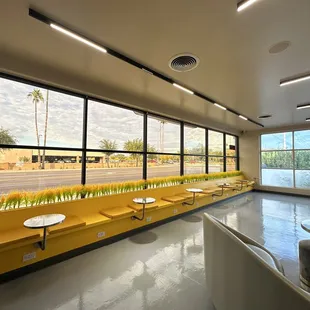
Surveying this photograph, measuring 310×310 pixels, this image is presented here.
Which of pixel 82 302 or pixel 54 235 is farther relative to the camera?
pixel 54 235

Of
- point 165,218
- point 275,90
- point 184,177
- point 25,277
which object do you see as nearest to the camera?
point 25,277

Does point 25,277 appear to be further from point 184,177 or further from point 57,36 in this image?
point 184,177

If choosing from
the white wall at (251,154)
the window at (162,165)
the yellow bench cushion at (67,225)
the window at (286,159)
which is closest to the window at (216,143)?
the white wall at (251,154)

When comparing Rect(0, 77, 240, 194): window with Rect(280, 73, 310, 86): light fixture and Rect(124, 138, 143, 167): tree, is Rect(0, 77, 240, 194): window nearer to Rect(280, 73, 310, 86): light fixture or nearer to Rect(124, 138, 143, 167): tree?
Rect(124, 138, 143, 167): tree

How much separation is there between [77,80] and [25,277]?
10.3ft

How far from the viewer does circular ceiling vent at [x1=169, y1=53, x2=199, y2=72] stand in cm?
→ 249

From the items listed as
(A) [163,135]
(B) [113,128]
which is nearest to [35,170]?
(B) [113,128]

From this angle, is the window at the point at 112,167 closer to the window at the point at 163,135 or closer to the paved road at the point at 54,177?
the paved road at the point at 54,177

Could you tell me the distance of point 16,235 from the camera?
2293 mm

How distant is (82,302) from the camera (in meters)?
1.88

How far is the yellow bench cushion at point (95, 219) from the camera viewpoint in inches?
117

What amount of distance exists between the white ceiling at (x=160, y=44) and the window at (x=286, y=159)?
4847 millimetres

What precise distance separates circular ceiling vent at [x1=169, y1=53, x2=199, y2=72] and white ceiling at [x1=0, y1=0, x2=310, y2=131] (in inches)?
3.9

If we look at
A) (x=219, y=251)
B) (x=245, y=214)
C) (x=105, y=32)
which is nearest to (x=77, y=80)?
(x=105, y=32)
